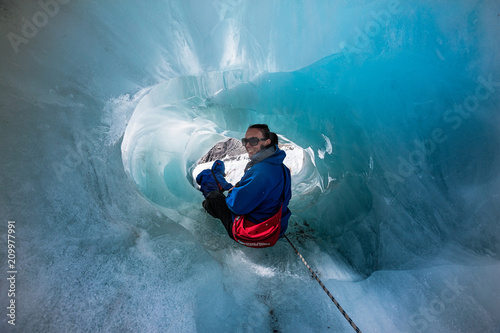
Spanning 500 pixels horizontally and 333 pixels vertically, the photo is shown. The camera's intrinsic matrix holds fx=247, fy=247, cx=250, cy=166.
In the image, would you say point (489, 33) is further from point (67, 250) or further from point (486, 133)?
point (67, 250)

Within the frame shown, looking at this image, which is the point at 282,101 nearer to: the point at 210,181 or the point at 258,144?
the point at 258,144

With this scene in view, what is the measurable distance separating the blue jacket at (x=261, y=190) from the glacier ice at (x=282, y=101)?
1.88 ft

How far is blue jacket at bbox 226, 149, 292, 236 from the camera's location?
1.65m

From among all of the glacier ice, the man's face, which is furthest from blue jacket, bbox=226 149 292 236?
the glacier ice

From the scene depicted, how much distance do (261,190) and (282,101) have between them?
1285mm

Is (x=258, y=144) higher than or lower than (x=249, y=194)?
higher

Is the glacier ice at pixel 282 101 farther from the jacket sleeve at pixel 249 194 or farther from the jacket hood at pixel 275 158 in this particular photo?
the jacket hood at pixel 275 158

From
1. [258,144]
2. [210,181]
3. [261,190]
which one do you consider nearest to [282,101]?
[258,144]

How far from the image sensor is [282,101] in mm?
2598

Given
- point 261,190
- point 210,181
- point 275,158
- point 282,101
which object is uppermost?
point 282,101

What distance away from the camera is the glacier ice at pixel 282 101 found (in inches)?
50.6

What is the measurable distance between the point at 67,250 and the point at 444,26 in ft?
8.52

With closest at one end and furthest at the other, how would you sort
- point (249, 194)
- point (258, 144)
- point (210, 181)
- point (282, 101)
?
point (249, 194) < point (258, 144) < point (210, 181) < point (282, 101)

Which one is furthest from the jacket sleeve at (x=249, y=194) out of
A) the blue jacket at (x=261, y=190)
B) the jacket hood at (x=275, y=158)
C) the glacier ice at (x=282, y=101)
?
the glacier ice at (x=282, y=101)
